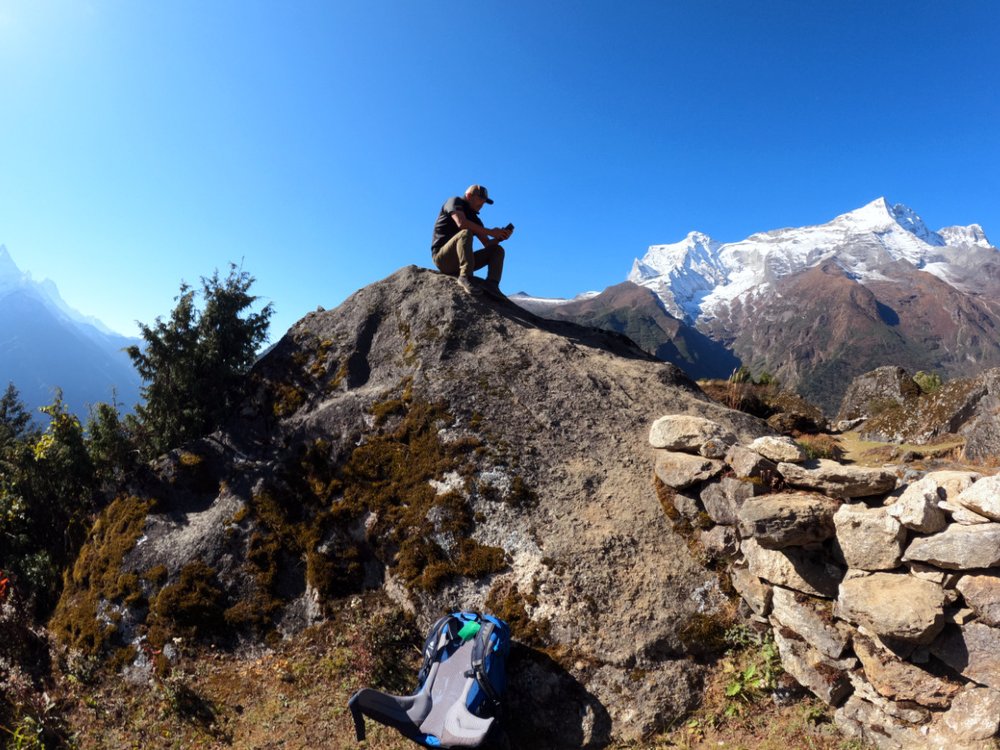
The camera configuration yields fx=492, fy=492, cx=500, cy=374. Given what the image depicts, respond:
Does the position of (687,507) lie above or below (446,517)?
above

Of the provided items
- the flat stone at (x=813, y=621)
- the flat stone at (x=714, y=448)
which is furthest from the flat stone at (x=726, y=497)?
the flat stone at (x=813, y=621)

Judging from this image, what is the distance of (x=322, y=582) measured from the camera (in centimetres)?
966

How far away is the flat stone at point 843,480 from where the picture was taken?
6504 millimetres

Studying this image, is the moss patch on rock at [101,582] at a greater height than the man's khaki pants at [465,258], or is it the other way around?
the man's khaki pants at [465,258]

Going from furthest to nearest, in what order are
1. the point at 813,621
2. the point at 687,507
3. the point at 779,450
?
the point at 687,507 → the point at 779,450 → the point at 813,621

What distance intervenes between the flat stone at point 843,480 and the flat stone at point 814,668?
2.09 m

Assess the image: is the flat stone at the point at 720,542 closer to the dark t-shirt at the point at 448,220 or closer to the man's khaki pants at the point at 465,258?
the man's khaki pants at the point at 465,258

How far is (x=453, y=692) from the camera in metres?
7.43

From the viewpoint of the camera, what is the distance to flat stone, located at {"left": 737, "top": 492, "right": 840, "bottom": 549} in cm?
645

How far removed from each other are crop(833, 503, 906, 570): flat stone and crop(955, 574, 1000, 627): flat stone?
602mm

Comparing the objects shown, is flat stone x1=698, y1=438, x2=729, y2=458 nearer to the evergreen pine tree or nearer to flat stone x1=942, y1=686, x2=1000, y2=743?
flat stone x1=942, y1=686, x2=1000, y2=743

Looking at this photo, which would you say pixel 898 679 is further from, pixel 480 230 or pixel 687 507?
pixel 480 230

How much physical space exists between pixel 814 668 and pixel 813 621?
67 centimetres

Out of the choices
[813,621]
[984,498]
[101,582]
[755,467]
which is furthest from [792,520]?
[101,582]
